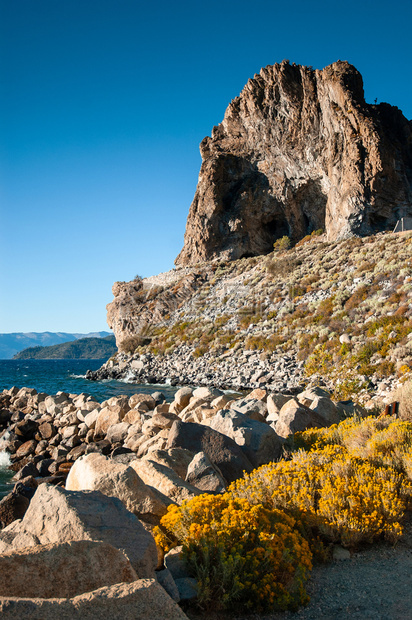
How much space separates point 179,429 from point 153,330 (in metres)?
33.2

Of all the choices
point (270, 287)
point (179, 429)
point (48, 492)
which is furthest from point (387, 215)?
point (48, 492)

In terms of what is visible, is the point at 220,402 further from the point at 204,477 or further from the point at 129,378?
the point at 129,378

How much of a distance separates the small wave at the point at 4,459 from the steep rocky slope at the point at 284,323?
1158 cm

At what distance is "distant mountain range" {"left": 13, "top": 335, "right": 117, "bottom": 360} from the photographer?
167500mm

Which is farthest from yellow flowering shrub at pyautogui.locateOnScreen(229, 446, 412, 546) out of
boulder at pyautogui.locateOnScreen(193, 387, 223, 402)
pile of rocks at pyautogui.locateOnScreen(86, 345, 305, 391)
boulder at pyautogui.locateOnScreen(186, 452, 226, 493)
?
pile of rocks at pyautogui.locateOnScreen(86, 345, 305, 391)

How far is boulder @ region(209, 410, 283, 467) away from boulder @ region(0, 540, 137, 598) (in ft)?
14.5

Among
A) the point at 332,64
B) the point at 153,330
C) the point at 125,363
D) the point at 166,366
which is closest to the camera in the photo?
the point at 166,366

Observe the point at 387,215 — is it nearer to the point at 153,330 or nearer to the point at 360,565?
the point at 153,330

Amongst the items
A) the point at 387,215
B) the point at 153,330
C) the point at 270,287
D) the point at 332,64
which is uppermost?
the point at 332,64

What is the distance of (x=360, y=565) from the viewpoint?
13.5 feet

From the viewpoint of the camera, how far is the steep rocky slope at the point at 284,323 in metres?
17.8

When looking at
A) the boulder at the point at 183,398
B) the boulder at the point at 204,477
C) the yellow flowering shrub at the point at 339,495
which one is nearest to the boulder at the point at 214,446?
the boulder at the point at 204,477

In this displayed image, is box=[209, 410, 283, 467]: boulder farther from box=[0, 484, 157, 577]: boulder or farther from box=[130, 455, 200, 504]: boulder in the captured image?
box=[0, 484, 157, 577]: boulder

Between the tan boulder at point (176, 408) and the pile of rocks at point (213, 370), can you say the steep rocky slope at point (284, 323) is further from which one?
the tan boulder at point (176, 408)
